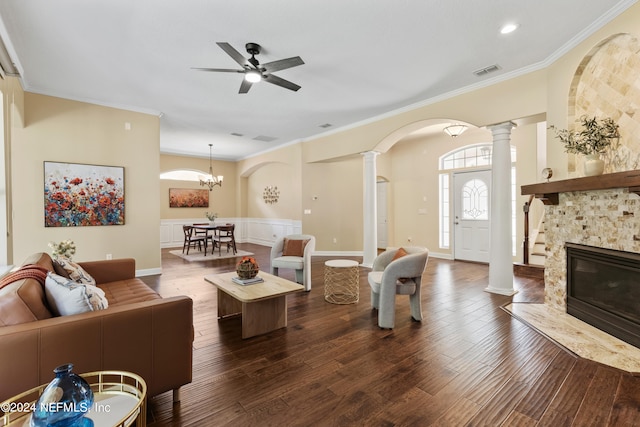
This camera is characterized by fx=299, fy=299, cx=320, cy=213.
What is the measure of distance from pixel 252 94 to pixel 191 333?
3.77 metres

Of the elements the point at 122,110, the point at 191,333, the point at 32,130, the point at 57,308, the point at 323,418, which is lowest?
the point at 323,418

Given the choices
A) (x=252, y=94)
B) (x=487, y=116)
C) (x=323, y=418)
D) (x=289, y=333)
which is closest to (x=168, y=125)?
(x=252, y=94)

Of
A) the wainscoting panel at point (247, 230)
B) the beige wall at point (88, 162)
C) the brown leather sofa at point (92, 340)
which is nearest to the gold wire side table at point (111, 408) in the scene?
the brown leather sofa at point (92, 340)

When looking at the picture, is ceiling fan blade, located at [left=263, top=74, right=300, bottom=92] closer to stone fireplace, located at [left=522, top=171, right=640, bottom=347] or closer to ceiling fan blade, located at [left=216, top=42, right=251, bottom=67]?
ceiling fan blade, located at [left=216, top=42, right=251, bottom=67]

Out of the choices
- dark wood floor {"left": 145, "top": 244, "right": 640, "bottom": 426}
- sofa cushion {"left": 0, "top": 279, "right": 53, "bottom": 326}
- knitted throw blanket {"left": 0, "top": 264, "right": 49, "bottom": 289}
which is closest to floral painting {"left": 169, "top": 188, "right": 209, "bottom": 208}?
dark wood floor {"left": 145, "top": 244, "right": 640, "bottom": 426}

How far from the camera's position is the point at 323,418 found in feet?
5.86

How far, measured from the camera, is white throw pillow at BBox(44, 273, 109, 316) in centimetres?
171

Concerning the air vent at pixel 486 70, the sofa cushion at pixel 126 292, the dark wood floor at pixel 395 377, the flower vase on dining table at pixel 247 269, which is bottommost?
the dark wood floor at pixel 395 377

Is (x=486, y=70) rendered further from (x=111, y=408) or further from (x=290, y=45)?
(x=111, y=408)

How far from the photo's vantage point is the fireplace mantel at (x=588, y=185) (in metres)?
2.39

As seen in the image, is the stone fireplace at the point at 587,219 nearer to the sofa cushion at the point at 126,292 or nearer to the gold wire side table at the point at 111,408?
the gold wire side table at the point at 111,408

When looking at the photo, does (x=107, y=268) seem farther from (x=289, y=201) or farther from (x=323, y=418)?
(x=289, y=201)

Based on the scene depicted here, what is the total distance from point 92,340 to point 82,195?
4287 mm

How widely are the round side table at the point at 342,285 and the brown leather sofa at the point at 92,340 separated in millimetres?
2301
